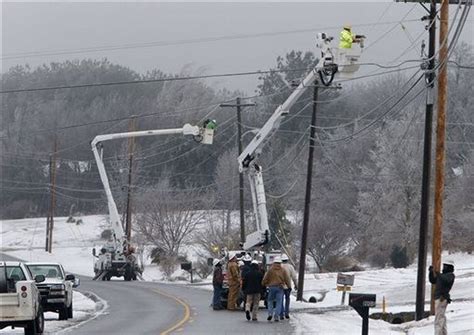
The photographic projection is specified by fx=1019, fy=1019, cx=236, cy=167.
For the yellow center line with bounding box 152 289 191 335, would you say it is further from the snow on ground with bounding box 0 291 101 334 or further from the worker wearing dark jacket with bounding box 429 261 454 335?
the worker wearing dark jacket with bounding box 429 261 454 335

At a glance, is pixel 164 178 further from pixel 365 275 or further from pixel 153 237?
pixel 365 275

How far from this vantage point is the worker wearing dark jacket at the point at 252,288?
27469 mm

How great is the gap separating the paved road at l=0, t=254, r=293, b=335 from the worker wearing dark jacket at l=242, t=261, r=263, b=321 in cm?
35

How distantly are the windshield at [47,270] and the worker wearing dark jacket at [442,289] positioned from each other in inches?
479

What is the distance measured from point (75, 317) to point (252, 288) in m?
5.69

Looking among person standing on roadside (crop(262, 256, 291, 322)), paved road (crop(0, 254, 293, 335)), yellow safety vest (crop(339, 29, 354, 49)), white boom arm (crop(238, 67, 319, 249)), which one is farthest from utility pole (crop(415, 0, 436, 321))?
white boom arm (crop(238, 67, 319, 249))

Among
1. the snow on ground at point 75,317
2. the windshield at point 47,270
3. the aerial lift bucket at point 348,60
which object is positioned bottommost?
the snow on ground at point 75,317

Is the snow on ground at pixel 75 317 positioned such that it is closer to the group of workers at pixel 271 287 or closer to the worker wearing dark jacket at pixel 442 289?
the group of workers at pixel 271 287

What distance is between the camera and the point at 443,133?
27.1m

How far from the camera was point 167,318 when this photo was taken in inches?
1129

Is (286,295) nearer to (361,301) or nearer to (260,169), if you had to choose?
(260,169)

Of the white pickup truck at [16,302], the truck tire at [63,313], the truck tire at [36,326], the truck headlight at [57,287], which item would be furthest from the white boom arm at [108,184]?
the white pickup truck at [16,302]

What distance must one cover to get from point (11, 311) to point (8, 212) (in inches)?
3769

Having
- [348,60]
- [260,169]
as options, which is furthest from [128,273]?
[348,60]
